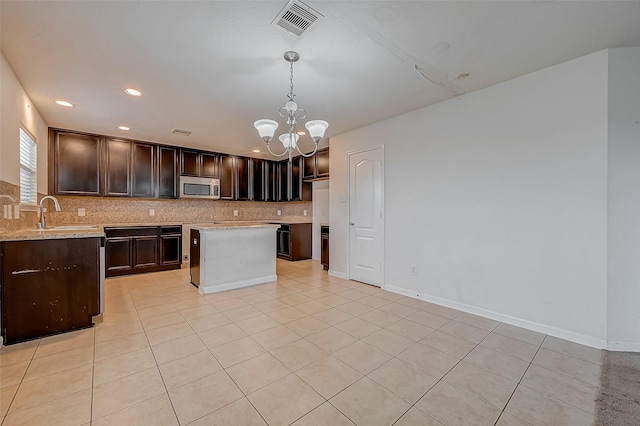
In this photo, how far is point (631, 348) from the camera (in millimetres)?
2318

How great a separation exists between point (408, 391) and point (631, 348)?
84.0 inches

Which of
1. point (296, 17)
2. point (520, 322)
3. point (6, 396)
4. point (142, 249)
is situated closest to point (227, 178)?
point (142, 249)

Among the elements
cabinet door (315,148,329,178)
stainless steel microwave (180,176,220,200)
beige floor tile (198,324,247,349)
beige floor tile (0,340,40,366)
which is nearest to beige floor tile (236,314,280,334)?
beige floor tile (198,324,247,349)

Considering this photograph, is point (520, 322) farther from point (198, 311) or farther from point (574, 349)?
point (198, 311)

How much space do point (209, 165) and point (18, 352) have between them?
4310 mm

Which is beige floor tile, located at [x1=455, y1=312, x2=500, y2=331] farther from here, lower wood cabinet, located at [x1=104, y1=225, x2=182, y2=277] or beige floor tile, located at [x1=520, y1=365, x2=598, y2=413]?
lower wood cabinet, located at [x1=104, y1=225, x2=182, y2=277]

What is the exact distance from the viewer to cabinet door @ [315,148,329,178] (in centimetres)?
551

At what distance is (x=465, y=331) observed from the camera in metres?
2.69

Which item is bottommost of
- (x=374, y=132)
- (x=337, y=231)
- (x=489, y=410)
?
(x=489, y=410)

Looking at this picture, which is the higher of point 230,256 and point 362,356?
point 230,256

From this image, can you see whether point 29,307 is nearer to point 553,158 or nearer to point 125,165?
point 125,165

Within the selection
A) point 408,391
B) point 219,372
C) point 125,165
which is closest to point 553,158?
point 408,391

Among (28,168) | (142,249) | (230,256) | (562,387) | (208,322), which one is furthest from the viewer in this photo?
(142,249)

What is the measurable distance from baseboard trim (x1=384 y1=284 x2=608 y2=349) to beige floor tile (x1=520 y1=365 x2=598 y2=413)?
75 centimetres
